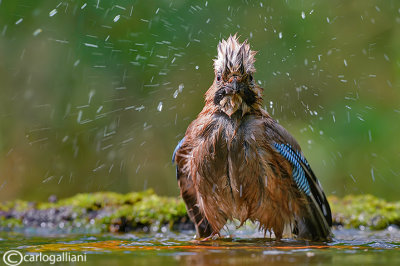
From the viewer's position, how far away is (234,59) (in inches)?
219

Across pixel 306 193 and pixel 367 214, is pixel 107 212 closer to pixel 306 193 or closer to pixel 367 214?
pixel 306 193

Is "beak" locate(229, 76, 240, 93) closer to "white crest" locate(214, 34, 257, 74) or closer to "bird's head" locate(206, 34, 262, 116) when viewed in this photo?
"bird's head" locate(206, 34, 262, 116)

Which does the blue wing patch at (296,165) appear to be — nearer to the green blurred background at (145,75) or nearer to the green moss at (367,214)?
the green moss at (367,214)

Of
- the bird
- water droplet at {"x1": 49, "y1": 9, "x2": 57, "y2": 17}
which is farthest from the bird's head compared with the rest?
water droplet at {"x1": 49, "y1": 9, "x2": 57, "y2": 17}

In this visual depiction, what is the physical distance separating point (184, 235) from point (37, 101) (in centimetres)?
519

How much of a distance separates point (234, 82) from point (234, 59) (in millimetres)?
269

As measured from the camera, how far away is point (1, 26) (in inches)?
395

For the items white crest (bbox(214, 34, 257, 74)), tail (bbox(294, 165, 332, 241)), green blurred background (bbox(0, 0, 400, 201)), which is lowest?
tail (bbox(294, 165, 332, 241))

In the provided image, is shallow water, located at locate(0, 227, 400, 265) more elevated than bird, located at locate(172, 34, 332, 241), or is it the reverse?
bird, located at locate(172, 34, 332, 241)

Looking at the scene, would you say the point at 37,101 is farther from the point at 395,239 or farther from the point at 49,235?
the point at 395,239

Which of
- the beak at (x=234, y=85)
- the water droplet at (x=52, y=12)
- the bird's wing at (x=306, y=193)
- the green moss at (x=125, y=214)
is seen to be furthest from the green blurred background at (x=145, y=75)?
the beak at (x=234, y=85)

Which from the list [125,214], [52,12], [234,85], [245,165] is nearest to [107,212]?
[125,214]

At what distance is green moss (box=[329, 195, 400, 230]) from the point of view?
6297mm

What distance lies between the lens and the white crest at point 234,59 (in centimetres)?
554
